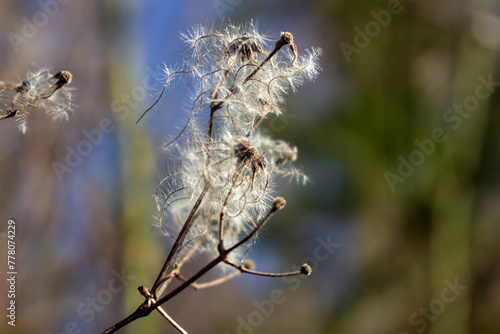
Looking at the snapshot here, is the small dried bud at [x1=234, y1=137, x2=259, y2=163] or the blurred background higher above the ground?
the blurred background

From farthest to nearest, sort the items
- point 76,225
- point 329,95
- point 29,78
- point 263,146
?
point 329,95 → point 76,225 → point 263,146 → point 29,78

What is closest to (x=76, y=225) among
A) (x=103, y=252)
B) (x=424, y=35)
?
(x=103, y=252)

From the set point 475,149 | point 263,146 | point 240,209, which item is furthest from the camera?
point 475,149

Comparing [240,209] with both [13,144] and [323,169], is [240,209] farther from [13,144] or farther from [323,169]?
[323,169]

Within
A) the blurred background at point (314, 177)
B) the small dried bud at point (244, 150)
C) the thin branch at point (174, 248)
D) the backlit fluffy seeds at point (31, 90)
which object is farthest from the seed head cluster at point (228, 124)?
the blurred background at point (314, 177)

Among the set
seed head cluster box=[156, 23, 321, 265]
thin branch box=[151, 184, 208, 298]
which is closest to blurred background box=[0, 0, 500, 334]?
seed head cluster box=[156, 23, 321, 265]

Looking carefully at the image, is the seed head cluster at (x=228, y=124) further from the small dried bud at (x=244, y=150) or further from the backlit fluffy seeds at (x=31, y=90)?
the backlit fluffy seeds at (x=31, y=90)

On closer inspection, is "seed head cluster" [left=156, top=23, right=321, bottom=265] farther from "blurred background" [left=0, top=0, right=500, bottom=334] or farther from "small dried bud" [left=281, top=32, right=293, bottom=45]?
"blurred background" [left=0, top=0, right=500, bottom=334]

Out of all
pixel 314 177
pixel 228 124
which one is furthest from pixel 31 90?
pixel 314 177
